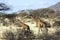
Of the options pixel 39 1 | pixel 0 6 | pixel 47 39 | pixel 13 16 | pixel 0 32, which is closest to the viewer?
pixel 47 39

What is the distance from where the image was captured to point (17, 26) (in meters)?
15.2

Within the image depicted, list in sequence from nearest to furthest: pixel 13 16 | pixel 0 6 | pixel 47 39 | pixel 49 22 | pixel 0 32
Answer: pixel 47 39 → pixel 0 32 → pixel 49 22 → pixel 13 16 → pixel 0 6

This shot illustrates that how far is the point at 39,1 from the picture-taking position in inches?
936

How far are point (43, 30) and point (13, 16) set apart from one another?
14.3ft

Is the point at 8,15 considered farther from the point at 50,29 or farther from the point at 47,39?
the point at 47,39

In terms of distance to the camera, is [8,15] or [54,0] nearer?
[8,15]

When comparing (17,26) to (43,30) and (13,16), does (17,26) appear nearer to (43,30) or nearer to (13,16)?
(43,30)

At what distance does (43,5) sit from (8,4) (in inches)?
96.0

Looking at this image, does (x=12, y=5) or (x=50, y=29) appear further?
Answer: (x=12, y=5)

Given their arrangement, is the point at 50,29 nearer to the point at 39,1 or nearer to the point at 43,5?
the point at 43,5

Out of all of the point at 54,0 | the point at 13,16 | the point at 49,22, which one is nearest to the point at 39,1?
the point at 54,0

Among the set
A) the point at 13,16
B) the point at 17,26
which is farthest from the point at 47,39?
the point at 13,16

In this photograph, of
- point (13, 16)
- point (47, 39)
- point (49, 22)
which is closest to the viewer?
point (47, 39)

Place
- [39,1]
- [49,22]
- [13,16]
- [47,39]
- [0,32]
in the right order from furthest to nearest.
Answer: [39,1] → [13,16] → [49,22] → [0,32] → [47,39]
